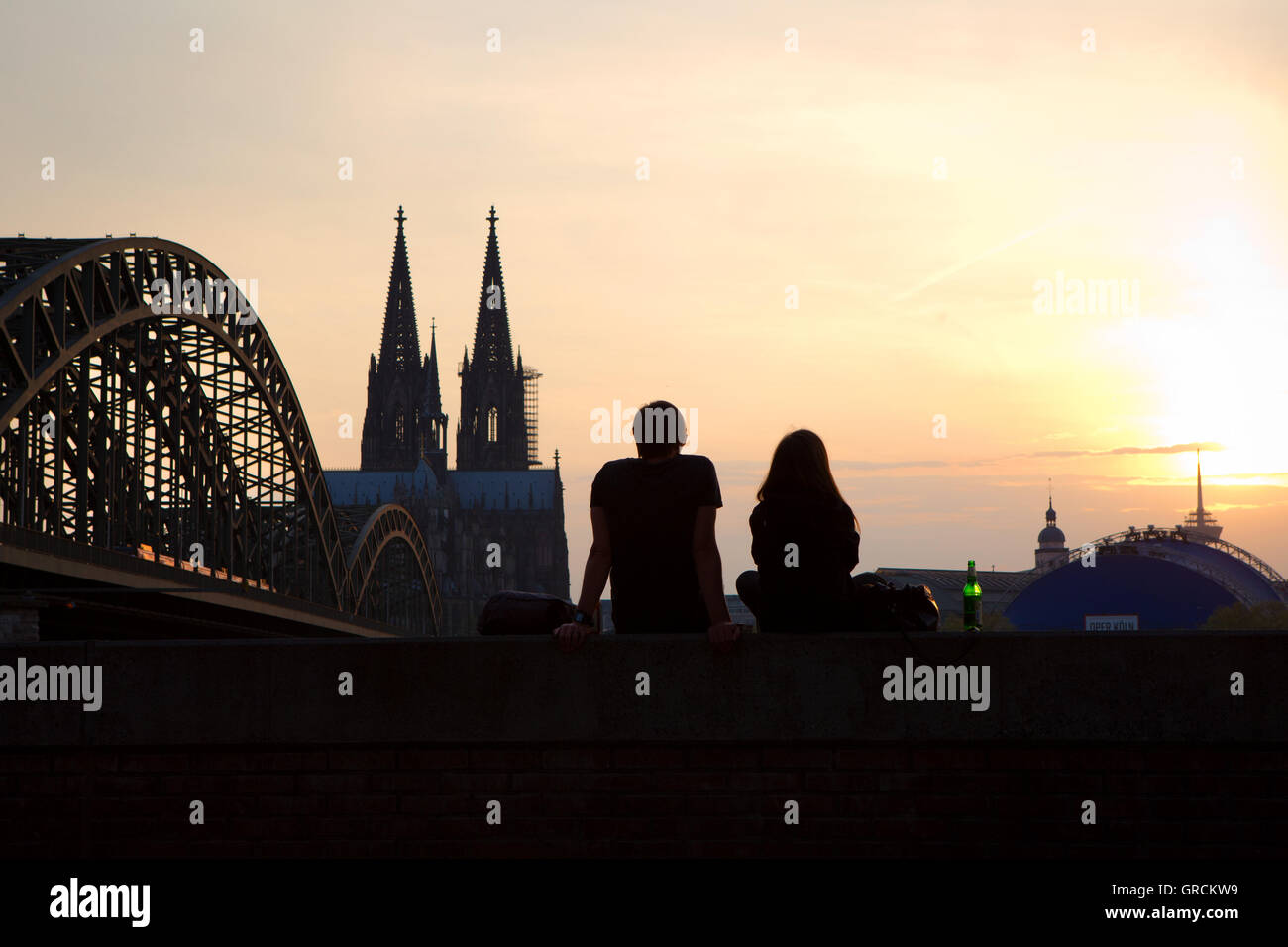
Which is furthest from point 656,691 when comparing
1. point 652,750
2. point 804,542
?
point 804,542

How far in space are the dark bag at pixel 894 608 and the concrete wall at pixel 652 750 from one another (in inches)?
7.3

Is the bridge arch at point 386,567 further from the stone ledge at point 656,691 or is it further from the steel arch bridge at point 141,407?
the stone ledge at point 656,691

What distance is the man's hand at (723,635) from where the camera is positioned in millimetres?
6867

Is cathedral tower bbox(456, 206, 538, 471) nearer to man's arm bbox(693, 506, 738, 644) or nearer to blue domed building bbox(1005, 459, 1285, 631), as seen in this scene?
blue domed building bbox(1005, 459, 1285, 631)

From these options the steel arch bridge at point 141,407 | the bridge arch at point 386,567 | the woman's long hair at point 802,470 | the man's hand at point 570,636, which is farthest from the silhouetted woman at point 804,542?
the bridge arch at point 386,567

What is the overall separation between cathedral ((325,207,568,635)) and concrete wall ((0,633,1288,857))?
139 meters

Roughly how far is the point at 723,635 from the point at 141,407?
39.7 metres

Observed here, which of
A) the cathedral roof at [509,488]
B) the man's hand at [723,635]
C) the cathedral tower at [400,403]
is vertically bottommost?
the man's hand at [723,635]

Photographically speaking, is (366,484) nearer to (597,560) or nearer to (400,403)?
(400,403)

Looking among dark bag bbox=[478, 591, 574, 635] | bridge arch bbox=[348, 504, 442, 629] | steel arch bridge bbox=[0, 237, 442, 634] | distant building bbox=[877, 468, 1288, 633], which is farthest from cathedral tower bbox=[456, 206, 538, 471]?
dark bag bbox=[478, 591, 574, 635]

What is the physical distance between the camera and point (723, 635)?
6875 millimetres

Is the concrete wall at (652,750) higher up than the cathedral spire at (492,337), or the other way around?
the cathedral spire at (492,337)

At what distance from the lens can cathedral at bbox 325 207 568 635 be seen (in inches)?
5846
